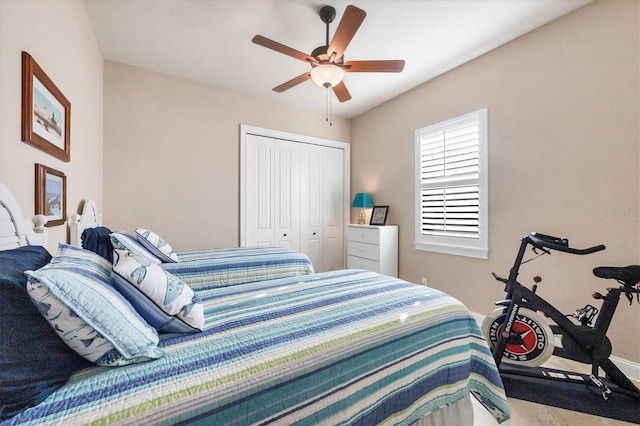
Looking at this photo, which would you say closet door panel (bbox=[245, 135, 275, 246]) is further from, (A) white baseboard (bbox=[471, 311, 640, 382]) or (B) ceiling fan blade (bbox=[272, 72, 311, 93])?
(A) white baseboard (bbox=[471, 311, 640, 382])

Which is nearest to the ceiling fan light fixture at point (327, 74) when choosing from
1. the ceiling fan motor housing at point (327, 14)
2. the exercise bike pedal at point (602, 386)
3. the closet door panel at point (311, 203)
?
the ceiling fan motor housing at point (327, 14)

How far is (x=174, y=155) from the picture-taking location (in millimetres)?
3082

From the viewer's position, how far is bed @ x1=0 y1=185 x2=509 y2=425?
2.22ft

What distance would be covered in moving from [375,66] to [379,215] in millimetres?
2060

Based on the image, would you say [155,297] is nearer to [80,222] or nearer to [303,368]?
[303,368]

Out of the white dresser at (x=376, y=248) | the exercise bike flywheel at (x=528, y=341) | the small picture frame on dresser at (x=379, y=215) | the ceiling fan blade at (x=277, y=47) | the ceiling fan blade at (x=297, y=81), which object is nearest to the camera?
the exercise bike flywheel at (x=528, y=341)

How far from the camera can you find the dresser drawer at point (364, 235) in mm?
3439

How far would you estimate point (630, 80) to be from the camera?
1.84 metres

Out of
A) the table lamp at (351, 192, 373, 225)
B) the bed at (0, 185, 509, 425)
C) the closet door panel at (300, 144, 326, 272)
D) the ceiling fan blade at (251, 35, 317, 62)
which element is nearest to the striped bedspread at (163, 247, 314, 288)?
the bed at (0, 185, 509, 425)

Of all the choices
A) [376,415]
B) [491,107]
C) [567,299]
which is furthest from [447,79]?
[376,415]

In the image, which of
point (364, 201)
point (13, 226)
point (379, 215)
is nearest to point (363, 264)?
point (379, 215)

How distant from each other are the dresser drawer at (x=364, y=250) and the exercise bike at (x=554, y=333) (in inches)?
63.5

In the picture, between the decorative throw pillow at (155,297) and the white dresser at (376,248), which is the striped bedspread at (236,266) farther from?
the white dresser at (376,248)

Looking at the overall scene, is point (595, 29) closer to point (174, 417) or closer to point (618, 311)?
point (618, 311)
